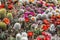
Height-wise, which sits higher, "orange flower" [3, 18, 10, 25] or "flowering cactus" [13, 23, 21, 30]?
"orange flower" [3, 18, 10, 25]

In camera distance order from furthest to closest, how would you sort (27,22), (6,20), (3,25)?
(27,22) → (6,20) → (3,25)

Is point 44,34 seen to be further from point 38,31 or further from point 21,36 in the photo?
point 21,36

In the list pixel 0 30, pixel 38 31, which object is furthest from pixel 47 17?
pixel 0 30

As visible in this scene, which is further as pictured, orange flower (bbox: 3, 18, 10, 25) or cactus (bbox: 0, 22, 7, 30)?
orange flower (bbox: 3, 18, 10, 25)

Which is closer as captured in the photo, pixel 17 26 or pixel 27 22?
pixel 17 26

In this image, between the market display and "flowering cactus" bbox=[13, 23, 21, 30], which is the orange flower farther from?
"flowering cactus" bbox=[13, 23, 21, 30]

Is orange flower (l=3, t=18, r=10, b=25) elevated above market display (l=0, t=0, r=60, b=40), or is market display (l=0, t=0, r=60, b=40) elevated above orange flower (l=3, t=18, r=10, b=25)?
orange flower (l=3, t=18, r=10, b=25)

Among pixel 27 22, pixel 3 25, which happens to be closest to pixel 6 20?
pixel 3 25

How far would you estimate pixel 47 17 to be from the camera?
154 inches

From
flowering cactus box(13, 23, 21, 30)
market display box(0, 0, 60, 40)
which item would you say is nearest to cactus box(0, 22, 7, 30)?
market display box(0, 0, 60, 40)

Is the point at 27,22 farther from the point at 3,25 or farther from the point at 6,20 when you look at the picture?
the point at 3,25

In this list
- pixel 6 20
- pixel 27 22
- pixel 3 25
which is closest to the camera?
pixel 3 25

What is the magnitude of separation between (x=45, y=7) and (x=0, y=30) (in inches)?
58.8

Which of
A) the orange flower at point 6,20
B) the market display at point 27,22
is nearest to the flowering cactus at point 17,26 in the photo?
the market display at point 27,22
